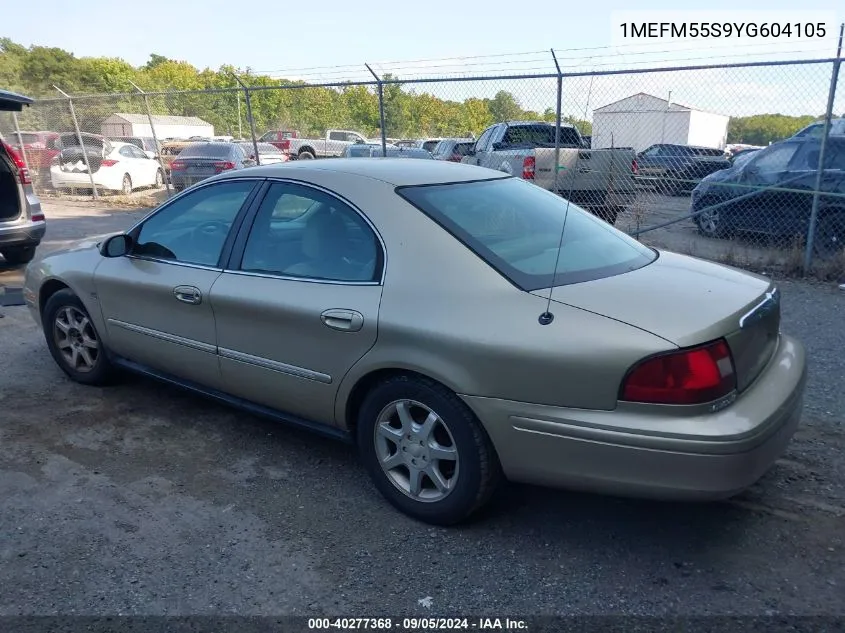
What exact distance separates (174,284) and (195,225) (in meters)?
0.40

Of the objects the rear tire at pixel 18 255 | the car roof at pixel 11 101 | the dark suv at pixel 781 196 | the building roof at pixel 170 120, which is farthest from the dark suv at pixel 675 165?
the building roof at pixel 170 120

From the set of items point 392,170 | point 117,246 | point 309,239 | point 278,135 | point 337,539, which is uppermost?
point 392,170

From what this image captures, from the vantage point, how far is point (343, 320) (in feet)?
10.3

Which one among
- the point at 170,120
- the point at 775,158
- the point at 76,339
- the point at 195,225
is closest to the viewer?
the point at 195,225

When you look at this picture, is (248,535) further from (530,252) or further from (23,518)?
(530,252)

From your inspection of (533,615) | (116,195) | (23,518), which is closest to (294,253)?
(23,518)

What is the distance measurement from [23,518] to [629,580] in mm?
2640

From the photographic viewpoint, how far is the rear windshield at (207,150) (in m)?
15.9

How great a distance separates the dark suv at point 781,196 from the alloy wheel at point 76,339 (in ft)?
21.1

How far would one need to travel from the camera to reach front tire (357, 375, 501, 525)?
2.86 meters

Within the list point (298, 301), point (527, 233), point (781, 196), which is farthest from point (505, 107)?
point (298, 301)

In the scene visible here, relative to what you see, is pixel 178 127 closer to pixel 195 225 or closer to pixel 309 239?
pixel 195 225

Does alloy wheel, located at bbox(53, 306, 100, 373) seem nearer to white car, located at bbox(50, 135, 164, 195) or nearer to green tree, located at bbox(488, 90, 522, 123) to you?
green tree, located at bbox(488, 90, 522, 123)

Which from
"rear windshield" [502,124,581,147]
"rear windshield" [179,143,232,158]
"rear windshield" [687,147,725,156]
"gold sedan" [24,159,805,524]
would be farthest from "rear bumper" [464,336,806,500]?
"rear windshield" [179,143,232,158]
